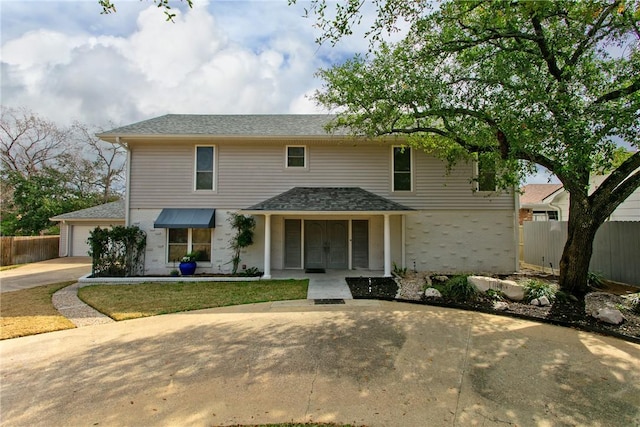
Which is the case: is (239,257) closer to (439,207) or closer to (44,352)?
(44,352)

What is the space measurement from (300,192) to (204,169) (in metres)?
3.79

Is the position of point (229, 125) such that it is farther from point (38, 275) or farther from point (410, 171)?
point (38, 275)

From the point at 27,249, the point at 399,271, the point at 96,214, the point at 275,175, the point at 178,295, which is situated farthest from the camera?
the point at 96,214

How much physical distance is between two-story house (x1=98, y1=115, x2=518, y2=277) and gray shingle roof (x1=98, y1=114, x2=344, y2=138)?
0.12 meters

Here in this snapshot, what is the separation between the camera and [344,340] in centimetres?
494

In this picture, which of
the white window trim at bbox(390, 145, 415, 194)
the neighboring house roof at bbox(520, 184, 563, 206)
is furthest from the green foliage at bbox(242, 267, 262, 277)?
the neighboring house roof at bbox(520, 184, 563, 206)

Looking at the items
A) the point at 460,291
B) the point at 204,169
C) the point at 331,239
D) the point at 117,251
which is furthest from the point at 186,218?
the point at 460,291

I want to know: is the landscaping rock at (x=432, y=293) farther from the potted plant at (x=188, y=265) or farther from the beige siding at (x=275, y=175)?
the potted plant at (x=188, y=265)

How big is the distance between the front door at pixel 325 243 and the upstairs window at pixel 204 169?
4.03 m

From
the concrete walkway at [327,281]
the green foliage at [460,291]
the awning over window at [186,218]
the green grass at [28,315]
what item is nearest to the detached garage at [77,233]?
the awning over window at [186,218]

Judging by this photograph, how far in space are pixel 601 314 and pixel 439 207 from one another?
6250mm

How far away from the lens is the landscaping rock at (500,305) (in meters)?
6.51

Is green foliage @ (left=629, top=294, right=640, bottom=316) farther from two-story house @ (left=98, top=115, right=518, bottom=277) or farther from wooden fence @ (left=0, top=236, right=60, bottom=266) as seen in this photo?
wooden fence @ (left=0, top=236, right=60, bottom=266)

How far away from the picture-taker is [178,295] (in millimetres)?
8156
